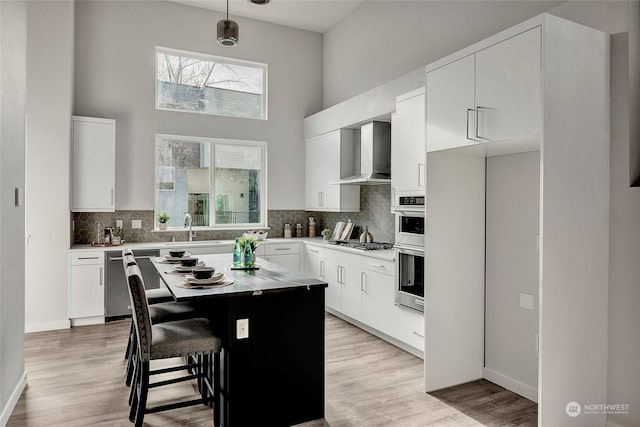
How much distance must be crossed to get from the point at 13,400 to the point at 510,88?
3.79 m

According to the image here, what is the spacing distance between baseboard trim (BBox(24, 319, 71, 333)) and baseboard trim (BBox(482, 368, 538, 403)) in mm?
4366

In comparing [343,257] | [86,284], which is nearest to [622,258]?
[343,257]

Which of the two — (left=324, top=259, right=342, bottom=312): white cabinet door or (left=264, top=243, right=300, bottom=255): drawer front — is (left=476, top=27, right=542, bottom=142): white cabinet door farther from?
(left=264, top=243, right=300, bottom=255): drawer front

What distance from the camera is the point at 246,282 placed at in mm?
2818

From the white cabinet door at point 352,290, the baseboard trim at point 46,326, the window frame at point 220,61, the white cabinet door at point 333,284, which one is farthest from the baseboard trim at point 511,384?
the window frame at point 220,61

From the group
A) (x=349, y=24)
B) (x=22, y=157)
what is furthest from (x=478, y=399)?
(x=349, y=24)

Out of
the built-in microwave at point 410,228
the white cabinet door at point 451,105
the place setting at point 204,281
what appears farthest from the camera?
the built-in microwave at point 410,228

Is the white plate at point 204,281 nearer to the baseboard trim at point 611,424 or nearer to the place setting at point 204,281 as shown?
the place setting at point 204,281

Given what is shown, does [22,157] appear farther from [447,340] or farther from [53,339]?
[447,340]

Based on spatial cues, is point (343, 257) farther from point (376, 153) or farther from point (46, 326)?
point (46, 326)

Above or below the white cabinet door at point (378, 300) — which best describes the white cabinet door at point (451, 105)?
above

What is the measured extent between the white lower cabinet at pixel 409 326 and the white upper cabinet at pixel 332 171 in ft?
6.19

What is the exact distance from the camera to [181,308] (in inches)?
128

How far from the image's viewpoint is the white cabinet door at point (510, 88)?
2.43m
